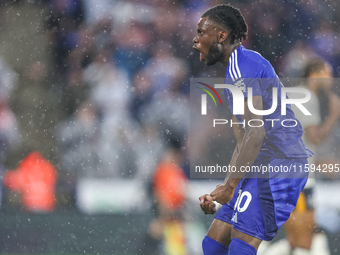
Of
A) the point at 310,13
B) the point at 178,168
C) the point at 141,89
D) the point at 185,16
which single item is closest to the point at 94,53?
the point at 141,89

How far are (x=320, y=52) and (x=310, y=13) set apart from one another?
492mm

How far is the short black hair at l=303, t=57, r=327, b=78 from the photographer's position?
4.26 meters

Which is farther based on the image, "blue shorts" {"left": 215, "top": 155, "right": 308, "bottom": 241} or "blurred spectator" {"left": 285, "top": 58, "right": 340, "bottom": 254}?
"blurred spectator" {"left": 285, "top": 58, "right": 340, "bottom": 254}

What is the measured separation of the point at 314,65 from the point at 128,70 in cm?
223

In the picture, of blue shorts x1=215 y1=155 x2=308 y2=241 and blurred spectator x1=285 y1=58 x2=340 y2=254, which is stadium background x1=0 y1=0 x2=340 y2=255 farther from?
blue shorts x1=215 y1=155 x2=308 y2=241

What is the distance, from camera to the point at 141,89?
4.61 metres

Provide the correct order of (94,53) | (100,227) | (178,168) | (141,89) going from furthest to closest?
(94,53) < (141,89) < (178,168) < (100,227)

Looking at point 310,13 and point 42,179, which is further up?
point 310,13

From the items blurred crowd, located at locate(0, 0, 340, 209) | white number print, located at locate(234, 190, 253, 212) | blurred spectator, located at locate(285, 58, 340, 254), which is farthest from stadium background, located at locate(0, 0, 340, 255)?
white number print, located at locate(234, 190, 253, 212)

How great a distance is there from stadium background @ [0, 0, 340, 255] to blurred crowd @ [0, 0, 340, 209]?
0.01 m

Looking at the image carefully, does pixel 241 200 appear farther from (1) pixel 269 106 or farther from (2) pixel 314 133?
(2) pixel 314 133

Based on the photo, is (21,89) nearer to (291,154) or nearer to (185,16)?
(185,16)

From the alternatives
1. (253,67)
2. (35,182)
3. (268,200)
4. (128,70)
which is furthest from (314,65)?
(35,182)

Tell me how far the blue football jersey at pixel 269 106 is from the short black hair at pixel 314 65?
9.36 feet
